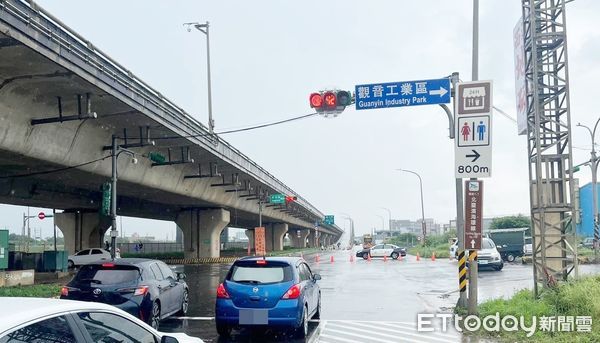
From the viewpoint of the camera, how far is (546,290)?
1253cm

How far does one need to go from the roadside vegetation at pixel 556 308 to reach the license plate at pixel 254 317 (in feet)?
13.3

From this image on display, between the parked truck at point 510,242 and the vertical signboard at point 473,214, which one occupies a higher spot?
the vertical signboard at point 473,214

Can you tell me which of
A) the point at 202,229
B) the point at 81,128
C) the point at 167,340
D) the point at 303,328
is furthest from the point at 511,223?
the point at 167,340

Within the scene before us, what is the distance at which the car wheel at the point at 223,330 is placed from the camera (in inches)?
388

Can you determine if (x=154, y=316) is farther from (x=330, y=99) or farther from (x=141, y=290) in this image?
(x=330, y=99)

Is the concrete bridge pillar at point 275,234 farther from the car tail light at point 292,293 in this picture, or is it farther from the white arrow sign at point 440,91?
the car tail light at point 292,293

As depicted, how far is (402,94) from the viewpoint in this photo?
542 inches

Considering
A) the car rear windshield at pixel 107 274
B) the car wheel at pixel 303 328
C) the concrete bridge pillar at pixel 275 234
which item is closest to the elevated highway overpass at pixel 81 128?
the car rear windshield at pixel 107 274

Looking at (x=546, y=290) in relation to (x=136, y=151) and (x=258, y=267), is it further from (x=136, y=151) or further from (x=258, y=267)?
(x=136, y=151)

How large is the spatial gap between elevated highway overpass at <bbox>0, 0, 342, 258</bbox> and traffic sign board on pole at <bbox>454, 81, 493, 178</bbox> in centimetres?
960

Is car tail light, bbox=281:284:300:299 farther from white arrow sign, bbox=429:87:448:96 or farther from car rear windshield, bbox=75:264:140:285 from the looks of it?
white arrow sign, bbox=429:87:448:96

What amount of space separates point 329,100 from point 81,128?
9706mm

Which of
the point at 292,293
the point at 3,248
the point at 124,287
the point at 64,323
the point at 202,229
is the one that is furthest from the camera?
the point at 202,229

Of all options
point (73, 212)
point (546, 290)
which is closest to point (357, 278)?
point (546, 290)
